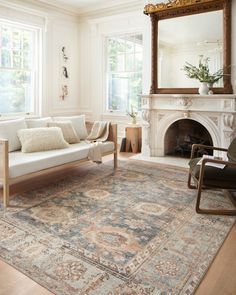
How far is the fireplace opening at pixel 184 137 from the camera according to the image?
5.14 m

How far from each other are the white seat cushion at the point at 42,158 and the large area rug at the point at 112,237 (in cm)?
33

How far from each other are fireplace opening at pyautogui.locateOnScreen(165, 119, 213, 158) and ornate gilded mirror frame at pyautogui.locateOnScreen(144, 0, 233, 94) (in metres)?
0.70

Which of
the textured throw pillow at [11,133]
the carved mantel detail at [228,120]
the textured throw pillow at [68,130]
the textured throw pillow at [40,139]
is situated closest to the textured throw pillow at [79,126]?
the textured throw pillow at [68,130]

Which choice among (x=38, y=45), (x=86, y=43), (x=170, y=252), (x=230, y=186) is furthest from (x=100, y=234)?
(x=86, y=43)

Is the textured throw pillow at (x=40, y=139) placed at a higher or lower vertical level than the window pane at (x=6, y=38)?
lower

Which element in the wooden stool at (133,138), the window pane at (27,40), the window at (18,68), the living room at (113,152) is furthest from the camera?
the wooden stool at (133,138)

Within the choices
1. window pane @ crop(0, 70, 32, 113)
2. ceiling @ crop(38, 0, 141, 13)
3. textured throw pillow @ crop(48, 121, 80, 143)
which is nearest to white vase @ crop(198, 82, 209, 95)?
textured throw pillow @ crop(48, 121, 80, 143)

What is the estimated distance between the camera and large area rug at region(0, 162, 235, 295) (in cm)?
178

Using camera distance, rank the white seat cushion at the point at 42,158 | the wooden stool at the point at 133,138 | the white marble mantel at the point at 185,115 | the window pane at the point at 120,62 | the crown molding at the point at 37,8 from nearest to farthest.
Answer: the white seat cushion at the point at 42,158 → the white marble mantel at the point at 185,115 → the crown molding at the point at 37,8 → the wooden stool at the point at 133,138 → the window pane at the point at 120,62

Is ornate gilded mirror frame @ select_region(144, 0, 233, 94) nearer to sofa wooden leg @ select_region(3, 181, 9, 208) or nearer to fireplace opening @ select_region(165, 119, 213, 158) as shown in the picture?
fireplace opening @ select_region(165, 119, 213, 158)

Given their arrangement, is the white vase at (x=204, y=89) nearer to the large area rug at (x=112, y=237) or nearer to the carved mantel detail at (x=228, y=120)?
the carved mantel detail at (x=228, y=120)

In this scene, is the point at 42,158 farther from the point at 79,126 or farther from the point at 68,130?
the point at 79,126

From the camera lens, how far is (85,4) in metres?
5.86

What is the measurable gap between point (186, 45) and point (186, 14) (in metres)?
0.49
